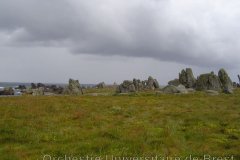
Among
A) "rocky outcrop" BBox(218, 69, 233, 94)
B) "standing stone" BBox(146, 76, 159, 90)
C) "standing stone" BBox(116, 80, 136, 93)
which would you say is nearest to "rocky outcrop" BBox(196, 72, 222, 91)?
"rocky outcrop" BBox(218, 69, 233, 94)

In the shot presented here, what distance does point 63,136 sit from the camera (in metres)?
22.5

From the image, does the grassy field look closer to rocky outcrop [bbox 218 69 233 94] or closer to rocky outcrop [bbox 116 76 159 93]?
rocky outcrop [bbox 218 69 233 94]

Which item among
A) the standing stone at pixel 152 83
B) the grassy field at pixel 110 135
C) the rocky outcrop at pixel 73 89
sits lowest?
the grassy field at pixel 110 135

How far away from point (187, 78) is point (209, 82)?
14.7 metres

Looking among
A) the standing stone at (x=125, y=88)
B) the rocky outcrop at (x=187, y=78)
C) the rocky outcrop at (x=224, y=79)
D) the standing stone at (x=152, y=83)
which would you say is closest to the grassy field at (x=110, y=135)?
the rocky outcrop at (x=224, y=79)

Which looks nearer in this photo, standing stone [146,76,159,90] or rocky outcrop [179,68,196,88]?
rocky outcrop [179,68,196,88]

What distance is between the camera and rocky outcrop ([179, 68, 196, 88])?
102744 mm

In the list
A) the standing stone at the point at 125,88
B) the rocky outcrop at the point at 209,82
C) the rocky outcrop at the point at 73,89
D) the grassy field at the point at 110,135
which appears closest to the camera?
the grassy field at the point at 110,135

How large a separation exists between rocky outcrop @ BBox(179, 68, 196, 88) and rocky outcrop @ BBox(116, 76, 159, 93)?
49.6 ft

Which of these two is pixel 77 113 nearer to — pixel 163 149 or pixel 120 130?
pixel 120 130

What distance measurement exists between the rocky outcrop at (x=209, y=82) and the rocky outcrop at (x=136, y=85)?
64.4 ft

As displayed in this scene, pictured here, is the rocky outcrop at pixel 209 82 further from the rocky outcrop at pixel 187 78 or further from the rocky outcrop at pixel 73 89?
the rocky outcrop at pixel 73 89

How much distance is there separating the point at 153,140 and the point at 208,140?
4.07m

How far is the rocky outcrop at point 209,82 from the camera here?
8906cm
